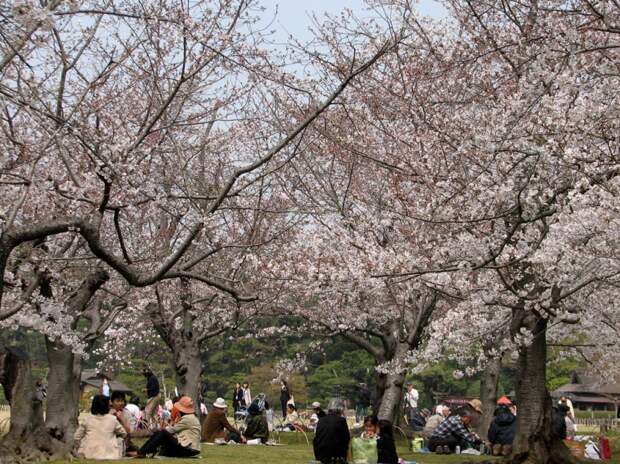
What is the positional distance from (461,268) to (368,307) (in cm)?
817

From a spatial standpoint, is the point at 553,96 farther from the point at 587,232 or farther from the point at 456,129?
the point at 456,129

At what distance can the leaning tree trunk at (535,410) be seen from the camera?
36.8 ft

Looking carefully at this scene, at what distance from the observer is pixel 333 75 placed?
14047 millimetres

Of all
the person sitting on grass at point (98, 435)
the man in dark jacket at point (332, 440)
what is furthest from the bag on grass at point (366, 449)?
the person sitting on grass at point (98, 435)

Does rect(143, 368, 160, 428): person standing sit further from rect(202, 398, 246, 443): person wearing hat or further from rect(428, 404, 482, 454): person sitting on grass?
rect(428, 404, 482, 454): person sitting on grass

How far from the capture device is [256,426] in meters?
18.2

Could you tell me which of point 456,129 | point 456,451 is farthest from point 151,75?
point 456,451

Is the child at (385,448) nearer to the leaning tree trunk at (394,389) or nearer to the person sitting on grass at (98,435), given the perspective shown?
the person sitting on grass at (98,435)

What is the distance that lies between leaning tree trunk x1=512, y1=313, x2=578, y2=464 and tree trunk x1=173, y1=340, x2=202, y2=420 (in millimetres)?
8775

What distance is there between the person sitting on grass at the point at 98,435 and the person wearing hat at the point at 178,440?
2.61 feet

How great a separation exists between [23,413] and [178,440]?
250 cm

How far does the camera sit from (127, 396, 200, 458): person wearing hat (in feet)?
40.3

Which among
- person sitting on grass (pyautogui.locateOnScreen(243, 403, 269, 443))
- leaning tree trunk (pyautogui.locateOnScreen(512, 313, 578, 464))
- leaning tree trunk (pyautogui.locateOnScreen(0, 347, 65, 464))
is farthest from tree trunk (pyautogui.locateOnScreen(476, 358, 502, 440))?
leaning tree trunk (pyautogui.locateOnScreen(0, 347, 65, 464))

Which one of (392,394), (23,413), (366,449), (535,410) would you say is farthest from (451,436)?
(23,413)
